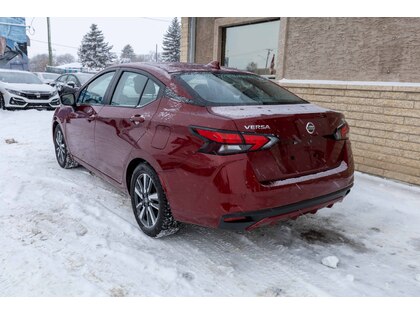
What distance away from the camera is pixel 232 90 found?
3.21 meters

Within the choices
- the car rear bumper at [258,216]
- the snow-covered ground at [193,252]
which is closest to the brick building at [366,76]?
the snow-covered ground at [193,252]

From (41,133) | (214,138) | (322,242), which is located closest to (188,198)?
(214,138)

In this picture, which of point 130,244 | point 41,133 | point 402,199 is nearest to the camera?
point 130,244

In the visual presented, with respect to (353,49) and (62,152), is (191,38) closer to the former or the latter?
(353,49)

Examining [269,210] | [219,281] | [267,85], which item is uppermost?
[267,85]

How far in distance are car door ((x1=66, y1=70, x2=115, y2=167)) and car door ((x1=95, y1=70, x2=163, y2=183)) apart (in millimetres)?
190

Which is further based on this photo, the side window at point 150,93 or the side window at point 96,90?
the side window at point 96,90

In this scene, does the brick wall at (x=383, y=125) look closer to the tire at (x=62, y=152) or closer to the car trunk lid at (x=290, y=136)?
the car trunk lid at (x=290, y=136)

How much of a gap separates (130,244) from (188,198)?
2.66 ft

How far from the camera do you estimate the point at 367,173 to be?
573 centimetres

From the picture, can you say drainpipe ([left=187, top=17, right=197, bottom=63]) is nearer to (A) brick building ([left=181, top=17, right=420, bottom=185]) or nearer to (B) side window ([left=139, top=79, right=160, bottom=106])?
(A) brick building ([left=181, top=17, right=420, bottom=185])

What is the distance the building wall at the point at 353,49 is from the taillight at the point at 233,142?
12.5 feet

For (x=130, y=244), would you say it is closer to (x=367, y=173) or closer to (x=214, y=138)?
(x=214, y=138)

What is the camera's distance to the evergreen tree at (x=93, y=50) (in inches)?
2057
